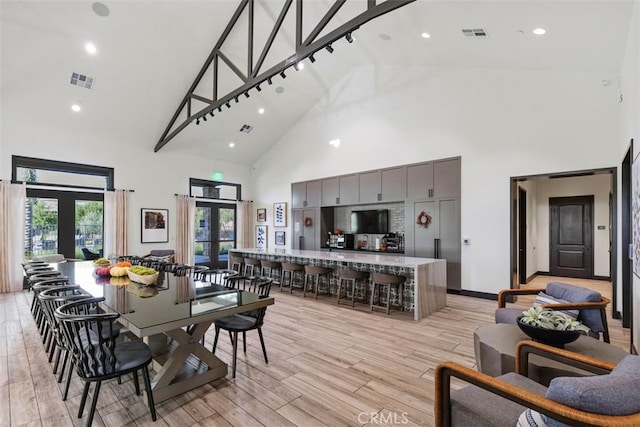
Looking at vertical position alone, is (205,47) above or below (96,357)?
above

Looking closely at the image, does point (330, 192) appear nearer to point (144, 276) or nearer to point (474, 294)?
point (474, 294)

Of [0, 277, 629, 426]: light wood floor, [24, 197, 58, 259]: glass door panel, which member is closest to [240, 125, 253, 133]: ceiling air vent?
[24, 197, 58, 259]: glass door panel

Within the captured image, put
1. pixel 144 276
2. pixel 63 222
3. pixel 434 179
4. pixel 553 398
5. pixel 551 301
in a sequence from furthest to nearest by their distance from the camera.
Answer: pixel 63 222 < pixel 434 179 < pixel 144 276 < pixel 551 301 < pixel 553 398

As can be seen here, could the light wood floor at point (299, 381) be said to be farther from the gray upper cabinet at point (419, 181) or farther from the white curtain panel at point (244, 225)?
the white curtain panel at point (244, 225)

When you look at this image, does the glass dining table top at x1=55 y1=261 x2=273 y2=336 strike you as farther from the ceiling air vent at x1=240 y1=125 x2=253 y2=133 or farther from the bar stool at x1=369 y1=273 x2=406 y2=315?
the ceiling air vent at x1=240 y1=125 x2=253 y2=133

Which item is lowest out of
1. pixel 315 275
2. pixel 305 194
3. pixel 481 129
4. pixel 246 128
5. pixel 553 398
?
pixel 315 275

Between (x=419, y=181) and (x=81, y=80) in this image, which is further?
(x=419, y=181)

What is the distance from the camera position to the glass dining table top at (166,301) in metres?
2.20

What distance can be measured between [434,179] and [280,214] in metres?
4.94

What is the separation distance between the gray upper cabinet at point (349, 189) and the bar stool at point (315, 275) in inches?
97.2

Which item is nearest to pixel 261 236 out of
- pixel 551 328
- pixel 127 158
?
pixel 127 158

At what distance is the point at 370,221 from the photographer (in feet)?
26.1

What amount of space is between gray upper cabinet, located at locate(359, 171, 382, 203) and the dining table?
4958 millimetres

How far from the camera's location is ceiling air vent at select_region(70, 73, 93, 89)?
19.8ft
